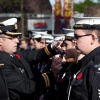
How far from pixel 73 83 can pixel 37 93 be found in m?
1.26

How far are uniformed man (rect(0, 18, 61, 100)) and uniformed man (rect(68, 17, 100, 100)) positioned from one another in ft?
3.19

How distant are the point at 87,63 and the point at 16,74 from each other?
124 cm

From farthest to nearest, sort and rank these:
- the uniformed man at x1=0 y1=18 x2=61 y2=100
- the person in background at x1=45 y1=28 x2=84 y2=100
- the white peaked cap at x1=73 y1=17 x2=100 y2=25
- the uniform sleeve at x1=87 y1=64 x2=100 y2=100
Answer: the person in background at x1=45 y1=28 x2=84 y2=100 < the uniformed man at x1=0 y1=18 x2=61 y2=100 < the white peaked cap at x1=73 y1=17 x2=100 y2=25 < the uniform sleeve at x1=87 y1=64 x2=100 y2=100

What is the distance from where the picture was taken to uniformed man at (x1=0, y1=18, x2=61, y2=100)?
15.0ft

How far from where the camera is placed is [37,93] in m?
4.80

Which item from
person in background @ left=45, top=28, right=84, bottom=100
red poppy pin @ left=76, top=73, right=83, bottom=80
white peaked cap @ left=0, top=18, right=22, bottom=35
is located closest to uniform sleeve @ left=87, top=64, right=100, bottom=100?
red poppy pin @ left=76, top=73, right=83, bottom=80

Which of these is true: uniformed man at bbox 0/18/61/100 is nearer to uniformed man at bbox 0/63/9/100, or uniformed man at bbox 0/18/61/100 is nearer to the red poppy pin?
uniformed man at bbox 0/63/9/100

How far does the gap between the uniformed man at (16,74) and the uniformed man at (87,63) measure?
97 centimetres

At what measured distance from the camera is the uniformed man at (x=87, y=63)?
11.4 ft

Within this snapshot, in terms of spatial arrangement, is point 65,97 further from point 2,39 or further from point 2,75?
point 2,39

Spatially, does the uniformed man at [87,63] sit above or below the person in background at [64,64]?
above

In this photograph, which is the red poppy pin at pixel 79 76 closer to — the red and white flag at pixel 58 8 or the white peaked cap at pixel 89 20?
the white peaked cap at pixel 89 20

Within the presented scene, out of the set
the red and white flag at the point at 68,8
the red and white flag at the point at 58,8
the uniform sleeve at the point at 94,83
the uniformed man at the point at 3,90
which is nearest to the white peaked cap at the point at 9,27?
the uniformed man at the point at 3,90

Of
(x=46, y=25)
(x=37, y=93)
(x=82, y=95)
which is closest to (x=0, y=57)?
(x=37, y=93)
